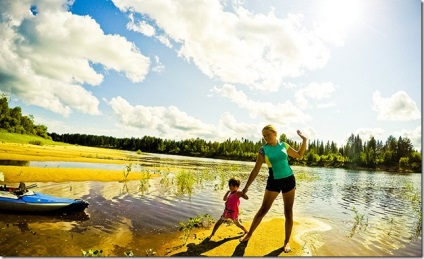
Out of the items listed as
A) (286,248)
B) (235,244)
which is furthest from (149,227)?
(286,248)

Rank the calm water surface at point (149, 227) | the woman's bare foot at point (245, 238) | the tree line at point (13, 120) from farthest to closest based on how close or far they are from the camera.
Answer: the tree line at point (13, 120) → the calm water surface at point (149, 227) → the woman's bare foot at point (245, 238)

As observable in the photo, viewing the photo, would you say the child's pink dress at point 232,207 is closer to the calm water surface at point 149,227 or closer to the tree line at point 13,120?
the calm water surface at point 149,227

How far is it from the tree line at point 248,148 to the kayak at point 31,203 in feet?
125

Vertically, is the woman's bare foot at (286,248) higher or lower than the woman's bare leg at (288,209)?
lower

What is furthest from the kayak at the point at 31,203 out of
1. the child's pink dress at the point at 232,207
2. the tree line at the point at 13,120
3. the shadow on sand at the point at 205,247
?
the tree line at the point at 13,120

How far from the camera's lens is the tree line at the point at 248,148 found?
182ft

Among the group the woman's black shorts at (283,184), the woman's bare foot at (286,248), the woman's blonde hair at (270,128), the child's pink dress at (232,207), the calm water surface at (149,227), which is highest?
the woman's blonde hair at (270,128)

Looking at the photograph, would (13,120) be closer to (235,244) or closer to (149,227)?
(149,227)

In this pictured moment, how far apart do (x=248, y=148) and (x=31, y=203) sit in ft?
317

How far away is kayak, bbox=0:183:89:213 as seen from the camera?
7.91 metres

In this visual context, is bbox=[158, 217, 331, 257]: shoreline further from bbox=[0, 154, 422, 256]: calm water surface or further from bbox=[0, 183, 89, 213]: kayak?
bbox=[0, 183, 89, 213]: kayak

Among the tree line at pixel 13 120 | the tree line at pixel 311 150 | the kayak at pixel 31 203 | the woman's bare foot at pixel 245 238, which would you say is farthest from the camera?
the tree line at pixel 311 150

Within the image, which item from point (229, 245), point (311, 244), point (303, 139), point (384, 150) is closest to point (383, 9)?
point (303, 139)

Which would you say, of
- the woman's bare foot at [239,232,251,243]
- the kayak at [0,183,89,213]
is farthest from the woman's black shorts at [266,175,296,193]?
the kayak at [0,183,89,213]
